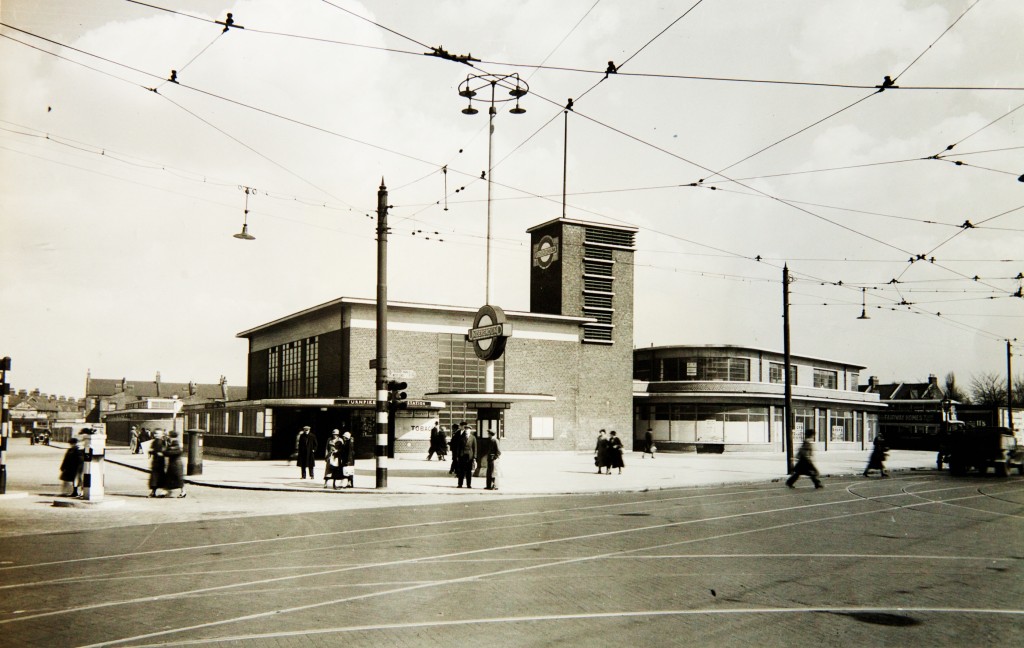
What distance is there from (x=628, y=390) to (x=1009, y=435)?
19.8 meters

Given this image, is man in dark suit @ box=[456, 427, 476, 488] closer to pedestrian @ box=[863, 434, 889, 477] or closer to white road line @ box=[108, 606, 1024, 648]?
white road line @ box=[108, 606, 1024, 648]

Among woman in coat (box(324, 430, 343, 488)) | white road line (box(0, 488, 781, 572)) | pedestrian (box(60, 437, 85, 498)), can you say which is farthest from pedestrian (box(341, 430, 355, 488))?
white road line (box(0, 488, 781, 572))

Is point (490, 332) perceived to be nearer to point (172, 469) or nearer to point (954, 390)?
point (172, 469)

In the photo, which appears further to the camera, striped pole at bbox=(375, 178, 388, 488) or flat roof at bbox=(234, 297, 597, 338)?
flat roof at bbox=(234, 297, 597, 338)

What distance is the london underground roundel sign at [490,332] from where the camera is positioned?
88.2 ft

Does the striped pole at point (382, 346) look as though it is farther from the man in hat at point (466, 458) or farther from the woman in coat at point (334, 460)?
the man in hat at point (466, 458)

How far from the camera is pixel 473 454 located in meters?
22.2

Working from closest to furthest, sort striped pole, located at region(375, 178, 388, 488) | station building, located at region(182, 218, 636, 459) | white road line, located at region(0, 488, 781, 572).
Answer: white road line, located at region(0, 488, 781, 572), striped pole, located at region(375, 178, 388, 488), station building, located at region(182, 218, 636, 459)

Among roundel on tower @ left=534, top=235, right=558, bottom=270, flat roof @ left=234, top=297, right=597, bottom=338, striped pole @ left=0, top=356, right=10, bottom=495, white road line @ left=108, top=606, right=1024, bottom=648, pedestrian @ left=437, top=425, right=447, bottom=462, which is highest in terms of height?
roundel on tower @ left=534, top=235, right=558, bottom=270

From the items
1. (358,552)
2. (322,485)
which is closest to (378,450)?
(322,485)

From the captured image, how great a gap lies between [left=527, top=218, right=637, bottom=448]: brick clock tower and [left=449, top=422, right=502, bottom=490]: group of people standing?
20.1m

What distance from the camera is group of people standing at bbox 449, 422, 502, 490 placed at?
21.1 meters

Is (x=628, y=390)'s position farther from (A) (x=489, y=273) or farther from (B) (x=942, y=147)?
(B) (x=942, y=147)

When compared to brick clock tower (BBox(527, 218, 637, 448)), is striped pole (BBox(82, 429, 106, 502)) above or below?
below
